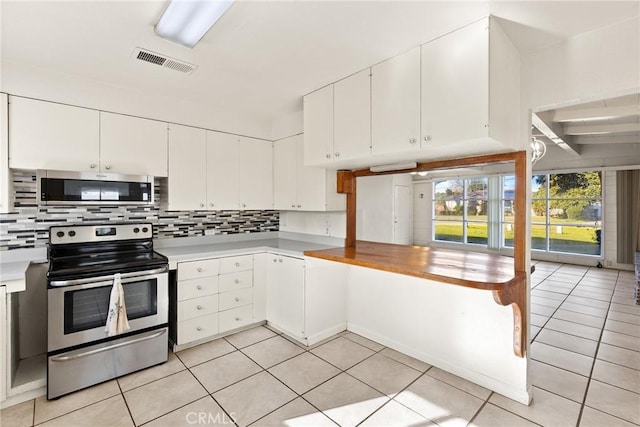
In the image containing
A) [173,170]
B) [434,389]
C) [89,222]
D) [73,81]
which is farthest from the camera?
[173,170]

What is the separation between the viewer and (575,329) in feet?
11.0

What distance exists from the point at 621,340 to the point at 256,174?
4277mm

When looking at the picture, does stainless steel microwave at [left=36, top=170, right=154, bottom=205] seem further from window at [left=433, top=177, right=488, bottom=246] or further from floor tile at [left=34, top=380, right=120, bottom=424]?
window at [left=433, top=177, right=488, bottom=246]

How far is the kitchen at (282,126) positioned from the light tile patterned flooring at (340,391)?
0.03 metres

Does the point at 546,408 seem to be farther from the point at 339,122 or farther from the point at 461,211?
the point at 461,211

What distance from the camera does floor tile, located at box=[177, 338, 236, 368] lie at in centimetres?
267

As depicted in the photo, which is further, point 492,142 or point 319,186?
point 319,186

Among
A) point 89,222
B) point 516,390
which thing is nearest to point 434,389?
point 516,390

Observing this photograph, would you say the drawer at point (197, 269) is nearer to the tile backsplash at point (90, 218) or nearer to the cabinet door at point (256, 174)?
the tile backsplash at point (90, 218)

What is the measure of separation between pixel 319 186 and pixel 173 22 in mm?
1886

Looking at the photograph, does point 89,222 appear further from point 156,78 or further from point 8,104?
point 156,78

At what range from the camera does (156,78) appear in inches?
103

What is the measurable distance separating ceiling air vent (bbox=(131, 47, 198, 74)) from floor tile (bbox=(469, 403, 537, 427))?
10.6 feet

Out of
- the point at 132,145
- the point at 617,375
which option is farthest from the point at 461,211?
the point at 132,145
